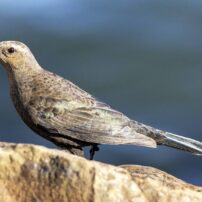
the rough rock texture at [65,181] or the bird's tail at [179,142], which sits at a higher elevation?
the bird's tail at [179,142]

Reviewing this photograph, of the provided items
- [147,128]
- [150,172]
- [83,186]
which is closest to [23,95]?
[147,128]

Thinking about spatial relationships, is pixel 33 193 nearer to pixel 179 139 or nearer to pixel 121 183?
pixel 121 183

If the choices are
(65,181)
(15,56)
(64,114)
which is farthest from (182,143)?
(65,181)

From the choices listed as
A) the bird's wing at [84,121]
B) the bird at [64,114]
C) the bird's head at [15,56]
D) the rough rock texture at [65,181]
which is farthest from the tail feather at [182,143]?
the rough rock texture at [65,181]

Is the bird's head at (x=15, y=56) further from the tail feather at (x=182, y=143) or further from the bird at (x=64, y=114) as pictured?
the tail feather at (x=182, y=143)

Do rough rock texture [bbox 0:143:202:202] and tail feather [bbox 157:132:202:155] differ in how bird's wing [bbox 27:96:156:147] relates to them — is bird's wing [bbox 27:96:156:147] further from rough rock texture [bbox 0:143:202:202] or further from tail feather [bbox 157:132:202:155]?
rough rock texture [bbox 0:143:202:202]

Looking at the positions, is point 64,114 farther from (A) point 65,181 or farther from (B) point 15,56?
(A) point 65,181

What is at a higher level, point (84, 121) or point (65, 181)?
point (84, 121)
